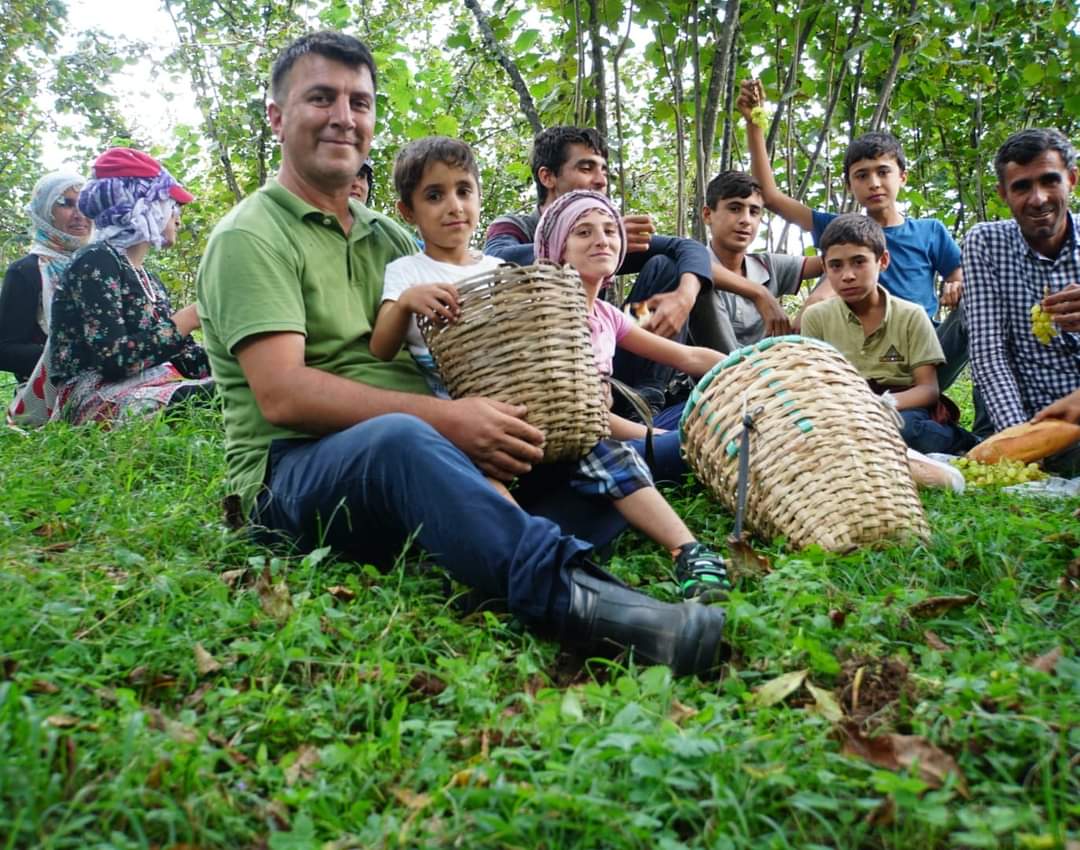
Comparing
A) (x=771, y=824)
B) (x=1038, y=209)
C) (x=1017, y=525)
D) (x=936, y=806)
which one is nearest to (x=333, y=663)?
(x=771, y=824)

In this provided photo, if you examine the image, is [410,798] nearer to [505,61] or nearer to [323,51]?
[323,51]

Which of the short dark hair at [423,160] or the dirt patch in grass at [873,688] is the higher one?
the short dark hair at [423,160]

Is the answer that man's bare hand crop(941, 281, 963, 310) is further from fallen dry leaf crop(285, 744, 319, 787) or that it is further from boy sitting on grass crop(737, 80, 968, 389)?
fallen dry leaf crop(285, 744, 319, 787)

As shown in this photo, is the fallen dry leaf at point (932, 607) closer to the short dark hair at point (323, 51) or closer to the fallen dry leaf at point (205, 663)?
the fallen dry leaf at point (205, 663)

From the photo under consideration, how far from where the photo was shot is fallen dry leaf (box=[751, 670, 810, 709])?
182cm

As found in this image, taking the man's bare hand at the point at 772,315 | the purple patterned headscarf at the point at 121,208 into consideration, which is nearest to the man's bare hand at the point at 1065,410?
the man's bare hand at the point at 772,315

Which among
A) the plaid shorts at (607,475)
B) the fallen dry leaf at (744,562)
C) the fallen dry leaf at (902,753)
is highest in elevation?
the plaid shorts at (607,475)

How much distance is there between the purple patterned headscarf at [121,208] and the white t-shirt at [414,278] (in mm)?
2509

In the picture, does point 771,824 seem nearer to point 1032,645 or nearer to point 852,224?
point 1032,645

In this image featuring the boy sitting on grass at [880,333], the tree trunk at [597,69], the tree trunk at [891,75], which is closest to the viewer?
the boy sitting on grass at [880,333]

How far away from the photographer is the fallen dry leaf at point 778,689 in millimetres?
1817

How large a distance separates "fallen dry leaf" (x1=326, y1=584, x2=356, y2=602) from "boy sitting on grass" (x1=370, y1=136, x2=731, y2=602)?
0.47 meters

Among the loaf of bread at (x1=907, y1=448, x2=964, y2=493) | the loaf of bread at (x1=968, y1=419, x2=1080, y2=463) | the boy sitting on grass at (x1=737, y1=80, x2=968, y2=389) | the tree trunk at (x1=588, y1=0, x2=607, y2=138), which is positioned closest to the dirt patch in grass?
the loaf of bread at (x1=907, y1=448, x2=964, y2=493)

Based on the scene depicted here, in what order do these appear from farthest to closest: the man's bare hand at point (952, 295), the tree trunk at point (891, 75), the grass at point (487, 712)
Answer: the tree trunk at point (891, 75), the man's bare hand at point (952, 295), the grass at point (487, 712)
